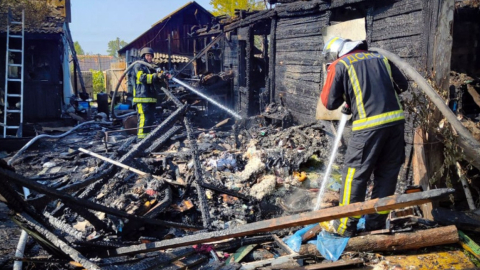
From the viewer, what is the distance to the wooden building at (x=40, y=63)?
11.0m

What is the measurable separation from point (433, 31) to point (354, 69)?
2.22 meters

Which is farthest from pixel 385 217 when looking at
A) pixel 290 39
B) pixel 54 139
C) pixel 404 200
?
pixel 54 139

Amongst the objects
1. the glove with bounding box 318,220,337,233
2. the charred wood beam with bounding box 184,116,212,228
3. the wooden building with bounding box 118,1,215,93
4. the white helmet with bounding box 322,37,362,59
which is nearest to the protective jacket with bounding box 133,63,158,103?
the charred wood beam with bounding box 184,116,212,228

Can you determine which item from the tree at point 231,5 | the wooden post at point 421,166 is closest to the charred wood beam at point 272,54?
the wooden post at point 421,166

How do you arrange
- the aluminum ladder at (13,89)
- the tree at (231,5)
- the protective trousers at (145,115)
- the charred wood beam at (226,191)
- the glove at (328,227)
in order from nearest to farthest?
the glove at (328,227) → the charred wood beam at (226,191) → the protective trousers at (145,115) → the aluminum ladder at (13,89) → the tree at (231,5)

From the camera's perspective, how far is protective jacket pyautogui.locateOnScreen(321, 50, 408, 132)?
3455 millimetres

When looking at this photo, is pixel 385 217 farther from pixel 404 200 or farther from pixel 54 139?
pixel 54 139

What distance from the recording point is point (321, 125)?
24.7 feet

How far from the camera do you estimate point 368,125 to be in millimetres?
3457

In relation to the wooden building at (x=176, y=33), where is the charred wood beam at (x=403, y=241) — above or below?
below

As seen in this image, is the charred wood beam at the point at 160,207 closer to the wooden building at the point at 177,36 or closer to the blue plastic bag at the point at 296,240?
the blue plastic bag at the point at 296,240

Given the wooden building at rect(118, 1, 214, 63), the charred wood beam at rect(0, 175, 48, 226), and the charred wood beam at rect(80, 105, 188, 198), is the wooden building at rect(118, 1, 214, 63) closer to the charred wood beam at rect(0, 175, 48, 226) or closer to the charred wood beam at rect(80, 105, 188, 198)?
the charred wood beam at rect(80, 105, 188, 198)

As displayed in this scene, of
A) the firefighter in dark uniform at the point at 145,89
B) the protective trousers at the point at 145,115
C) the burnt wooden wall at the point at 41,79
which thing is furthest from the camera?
the burnt wooden wall at the point at 41,79

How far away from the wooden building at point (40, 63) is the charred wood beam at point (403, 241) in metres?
10.9
